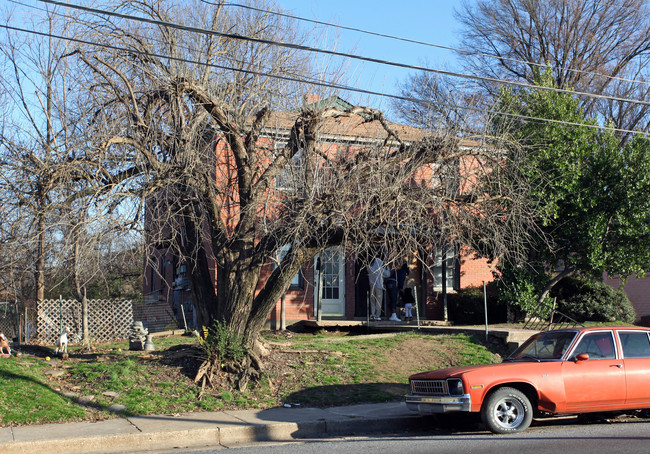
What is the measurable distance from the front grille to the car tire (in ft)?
2.02

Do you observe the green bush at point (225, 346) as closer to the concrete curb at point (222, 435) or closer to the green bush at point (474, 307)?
the concrete curb at point (222, 435)

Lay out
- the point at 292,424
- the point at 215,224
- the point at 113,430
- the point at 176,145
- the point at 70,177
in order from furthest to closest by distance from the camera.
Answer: the point at 215,224 < the point at 176,145 < the point at 70,177 < the point at 292,424 < the point at 113,430

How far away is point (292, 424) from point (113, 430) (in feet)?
8.30

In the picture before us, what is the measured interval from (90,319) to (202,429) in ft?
30.8

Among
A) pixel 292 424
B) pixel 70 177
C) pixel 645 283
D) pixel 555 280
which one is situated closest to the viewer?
pixel 292 424

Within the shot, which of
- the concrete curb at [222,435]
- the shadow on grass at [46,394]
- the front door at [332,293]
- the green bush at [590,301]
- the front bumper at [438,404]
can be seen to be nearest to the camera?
the concrete curb at [222,435]

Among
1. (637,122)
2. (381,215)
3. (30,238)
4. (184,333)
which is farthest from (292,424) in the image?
(637,122)

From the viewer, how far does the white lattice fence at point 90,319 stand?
Answer: 16812mm

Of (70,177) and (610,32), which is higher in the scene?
(610,32)

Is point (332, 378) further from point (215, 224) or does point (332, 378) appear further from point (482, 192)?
point (482, 192)

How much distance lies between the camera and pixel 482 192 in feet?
39.7

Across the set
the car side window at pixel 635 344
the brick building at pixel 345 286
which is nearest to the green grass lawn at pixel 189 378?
the car side window at pixel 635 344

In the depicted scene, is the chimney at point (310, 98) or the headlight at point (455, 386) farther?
the chimney at point (310, 98)

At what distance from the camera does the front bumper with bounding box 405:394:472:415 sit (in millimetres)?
8906
